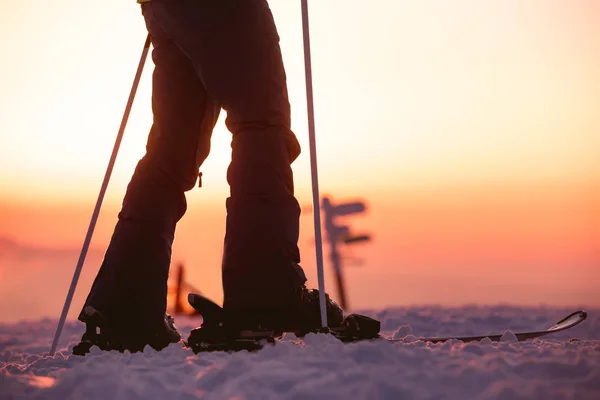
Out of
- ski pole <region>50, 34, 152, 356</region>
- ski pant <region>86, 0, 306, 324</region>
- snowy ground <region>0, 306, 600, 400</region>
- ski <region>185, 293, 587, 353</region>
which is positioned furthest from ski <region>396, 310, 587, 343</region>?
ski pole <region>50, 34, 152, 356</region>

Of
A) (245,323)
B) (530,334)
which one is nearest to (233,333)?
(245,323)

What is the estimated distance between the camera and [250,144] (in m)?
2.41

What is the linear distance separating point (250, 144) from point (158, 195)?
567mm

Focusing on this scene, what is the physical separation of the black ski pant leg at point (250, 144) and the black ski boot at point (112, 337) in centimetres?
47

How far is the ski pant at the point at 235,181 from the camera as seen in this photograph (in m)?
2.37

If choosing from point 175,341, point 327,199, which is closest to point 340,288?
point 327,199

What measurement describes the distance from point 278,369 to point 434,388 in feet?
1.52

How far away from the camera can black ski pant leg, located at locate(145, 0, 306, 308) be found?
7.75 ft

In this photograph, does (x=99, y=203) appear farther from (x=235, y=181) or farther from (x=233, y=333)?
(x=233, y=333)

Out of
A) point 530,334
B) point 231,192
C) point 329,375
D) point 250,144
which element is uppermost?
point 250,144

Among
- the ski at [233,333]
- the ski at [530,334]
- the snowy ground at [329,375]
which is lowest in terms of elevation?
the ski at [530,334]

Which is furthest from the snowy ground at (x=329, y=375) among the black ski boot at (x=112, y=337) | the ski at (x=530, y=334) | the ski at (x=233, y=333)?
the ski at (x=530, y=334)

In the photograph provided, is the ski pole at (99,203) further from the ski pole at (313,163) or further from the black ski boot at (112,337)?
the ski pole at (313,163)

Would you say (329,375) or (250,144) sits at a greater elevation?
(250,144)
